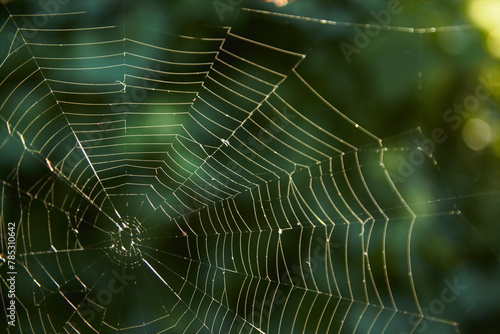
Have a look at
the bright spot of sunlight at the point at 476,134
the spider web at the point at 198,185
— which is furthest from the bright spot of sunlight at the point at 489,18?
the bright spot of sunlight at the point at 476,134

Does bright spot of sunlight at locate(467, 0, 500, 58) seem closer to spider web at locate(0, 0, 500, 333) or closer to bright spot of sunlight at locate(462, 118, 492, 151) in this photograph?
spider web at locate(0, 0, 500, 333)

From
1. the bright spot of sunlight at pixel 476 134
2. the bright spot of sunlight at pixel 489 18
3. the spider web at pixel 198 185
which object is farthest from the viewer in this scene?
the spider web at pixel 198 185

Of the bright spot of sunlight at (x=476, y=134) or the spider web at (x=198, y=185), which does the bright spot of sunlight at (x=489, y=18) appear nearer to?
the spider web at (x=198, y=185)

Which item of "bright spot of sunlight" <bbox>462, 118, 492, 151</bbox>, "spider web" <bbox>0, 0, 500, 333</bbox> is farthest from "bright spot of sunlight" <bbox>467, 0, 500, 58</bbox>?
"bright spot of sunlight" <bbox>462, 118, 492, 151</bbox>

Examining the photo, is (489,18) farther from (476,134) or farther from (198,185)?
(198,185)

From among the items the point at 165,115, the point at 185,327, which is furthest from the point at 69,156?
the point at 185,327

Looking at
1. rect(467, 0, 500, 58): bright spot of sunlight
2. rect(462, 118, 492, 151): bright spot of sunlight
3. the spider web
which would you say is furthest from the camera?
the spider web

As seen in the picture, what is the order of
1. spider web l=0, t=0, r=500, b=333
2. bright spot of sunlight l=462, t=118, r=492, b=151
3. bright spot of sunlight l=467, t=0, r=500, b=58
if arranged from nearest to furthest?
1. bright spot of sunlight l=467, t=0, r=500, b=58
2. bright spot of sunlight l=462, t=118, r=492, b=151
3. spider web l=0, t=0, r=500, b=333
